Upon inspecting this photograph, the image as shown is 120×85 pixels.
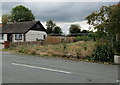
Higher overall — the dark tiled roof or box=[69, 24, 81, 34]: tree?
box=[69, 24, 81, 34]: tree

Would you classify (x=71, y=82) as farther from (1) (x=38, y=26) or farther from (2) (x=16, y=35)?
(1) (x=38, y=26)

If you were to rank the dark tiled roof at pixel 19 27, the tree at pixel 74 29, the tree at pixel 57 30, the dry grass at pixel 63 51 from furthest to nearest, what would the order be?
the tree at pixel 57 30, the tree at pixel 74 29, the dark tiled roof at pixel 19 27, the dry grass at pixel 63 51

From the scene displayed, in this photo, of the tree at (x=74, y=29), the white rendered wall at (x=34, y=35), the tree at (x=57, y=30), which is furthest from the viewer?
the tree at (x=57, y=30)

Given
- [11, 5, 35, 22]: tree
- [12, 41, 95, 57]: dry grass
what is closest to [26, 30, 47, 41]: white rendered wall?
[12, 41, 95, 57]: dry grass

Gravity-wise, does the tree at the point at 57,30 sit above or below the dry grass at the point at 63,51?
above

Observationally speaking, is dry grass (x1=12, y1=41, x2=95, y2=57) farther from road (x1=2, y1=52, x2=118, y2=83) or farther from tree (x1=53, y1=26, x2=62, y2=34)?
tree (x1=53, y1=26, x2=62, y2=34)

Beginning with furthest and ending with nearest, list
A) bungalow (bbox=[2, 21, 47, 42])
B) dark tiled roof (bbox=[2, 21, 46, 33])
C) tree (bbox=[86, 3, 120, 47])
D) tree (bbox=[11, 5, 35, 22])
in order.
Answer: tree (bbox=[11, 5, 35, 22]), dark tiled roof (bbox=[2, 21, 46, 33]), bungalow (bbox=[2, 21, 47, 42]), tree (bbox=[86, 3, 120, 47])

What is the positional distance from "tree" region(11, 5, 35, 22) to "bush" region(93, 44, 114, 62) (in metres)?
54.7

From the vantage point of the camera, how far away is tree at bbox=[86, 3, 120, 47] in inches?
432

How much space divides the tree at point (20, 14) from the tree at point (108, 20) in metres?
53.4

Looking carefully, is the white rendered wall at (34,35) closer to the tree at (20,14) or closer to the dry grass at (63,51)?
the dry grass at (63,51)

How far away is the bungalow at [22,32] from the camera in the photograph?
3400 centimetres

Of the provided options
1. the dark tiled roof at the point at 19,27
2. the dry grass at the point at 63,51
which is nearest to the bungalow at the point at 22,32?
the dark tiled roof at the point at 19,27

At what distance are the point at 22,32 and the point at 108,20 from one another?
82.9 feet
